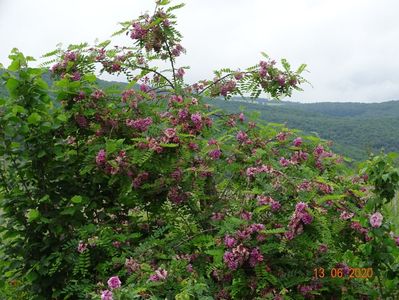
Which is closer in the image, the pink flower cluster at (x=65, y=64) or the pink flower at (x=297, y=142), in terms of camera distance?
the pink flower at (x=297, y=142)

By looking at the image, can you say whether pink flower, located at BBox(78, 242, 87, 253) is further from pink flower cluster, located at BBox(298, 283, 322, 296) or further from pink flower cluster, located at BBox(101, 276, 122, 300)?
pink flower cluster, located at BBox(298, 283, 322, 296)

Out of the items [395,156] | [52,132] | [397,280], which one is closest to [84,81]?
[52,132]

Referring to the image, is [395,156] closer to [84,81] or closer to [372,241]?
[372,241]

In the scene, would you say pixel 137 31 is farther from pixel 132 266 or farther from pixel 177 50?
pixel 132 266

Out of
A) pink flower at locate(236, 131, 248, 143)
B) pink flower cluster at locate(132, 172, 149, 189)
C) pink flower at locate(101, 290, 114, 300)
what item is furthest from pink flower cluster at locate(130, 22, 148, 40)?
pink flower at locate(101, 290, 114, 300)

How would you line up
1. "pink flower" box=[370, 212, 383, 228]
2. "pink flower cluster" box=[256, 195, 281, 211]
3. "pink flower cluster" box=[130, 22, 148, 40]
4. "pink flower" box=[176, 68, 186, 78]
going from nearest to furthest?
"pink flower cluster" box=[256, 195, 281, 211] < "pink flower" box=[370, 212, 383, 228] < "pink flower cluster" box=[130, 22, 148, 40] < "pink flower" box=[176, 68, 186, 78]

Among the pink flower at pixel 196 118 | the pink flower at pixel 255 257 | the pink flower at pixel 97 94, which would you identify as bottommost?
the pink flower at pixel 255 257

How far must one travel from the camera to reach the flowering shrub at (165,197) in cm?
311

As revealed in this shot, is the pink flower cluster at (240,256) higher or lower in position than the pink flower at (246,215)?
lower

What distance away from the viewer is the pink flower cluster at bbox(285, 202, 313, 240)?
2.89 m

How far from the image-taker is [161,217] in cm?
403

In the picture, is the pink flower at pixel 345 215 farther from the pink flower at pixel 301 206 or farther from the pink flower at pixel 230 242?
the pink flower at pixel 230 242
